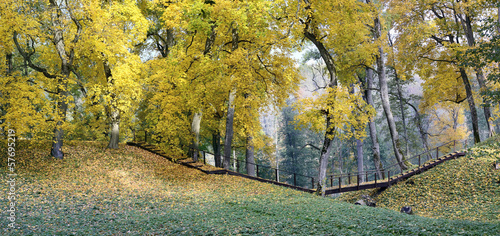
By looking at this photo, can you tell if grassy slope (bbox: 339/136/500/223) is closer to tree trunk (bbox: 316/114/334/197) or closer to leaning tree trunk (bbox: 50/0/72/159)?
tree trunk (bbox: 316/114/334/197)

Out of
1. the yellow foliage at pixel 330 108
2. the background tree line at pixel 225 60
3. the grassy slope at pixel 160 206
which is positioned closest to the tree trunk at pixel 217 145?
the background tree line at pixel 225 60

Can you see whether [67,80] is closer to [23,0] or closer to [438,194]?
[23,0]

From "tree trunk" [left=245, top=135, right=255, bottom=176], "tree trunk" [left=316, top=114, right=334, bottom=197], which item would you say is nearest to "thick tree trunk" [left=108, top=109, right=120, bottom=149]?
"tree trunk" [left=245, top=135, right=255, bottom=176]

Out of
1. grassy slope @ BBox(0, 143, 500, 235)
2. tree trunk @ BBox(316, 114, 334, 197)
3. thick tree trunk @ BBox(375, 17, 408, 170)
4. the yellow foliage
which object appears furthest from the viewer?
thick tree trunk @ BBox(375, 17, 408, 170)

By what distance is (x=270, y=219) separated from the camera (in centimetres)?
822

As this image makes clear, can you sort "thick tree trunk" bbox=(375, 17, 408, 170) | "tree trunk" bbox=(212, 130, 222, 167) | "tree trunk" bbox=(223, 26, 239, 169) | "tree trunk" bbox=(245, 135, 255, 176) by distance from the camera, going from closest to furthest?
"tree trunk" bbox=(223, 26, 239, 169)
"thick tree trunk" bbox=(375, 17, 408, 170)
"tree trunk" bbox=(245, 135, 255, 176)
"tree trunk" bbox=(212, 130, 222, 167)

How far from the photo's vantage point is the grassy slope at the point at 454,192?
427 inches

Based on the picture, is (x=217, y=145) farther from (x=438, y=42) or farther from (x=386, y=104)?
(x=438, y=42)

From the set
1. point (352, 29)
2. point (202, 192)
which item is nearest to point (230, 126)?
point (202, 192)

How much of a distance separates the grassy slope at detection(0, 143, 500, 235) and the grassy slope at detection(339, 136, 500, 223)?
3336mm

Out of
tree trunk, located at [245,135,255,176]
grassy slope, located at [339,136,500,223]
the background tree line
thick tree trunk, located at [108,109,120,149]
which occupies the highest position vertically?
the background tree line

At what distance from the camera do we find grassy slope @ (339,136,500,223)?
1086 cm

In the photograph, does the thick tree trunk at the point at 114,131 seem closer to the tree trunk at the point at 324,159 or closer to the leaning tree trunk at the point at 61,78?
the leaning tree trunk at the point at 61,78

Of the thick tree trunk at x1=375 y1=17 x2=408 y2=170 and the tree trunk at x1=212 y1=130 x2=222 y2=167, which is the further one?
the tree trunk at x1=212 y1=130 x2=222 y2=167
